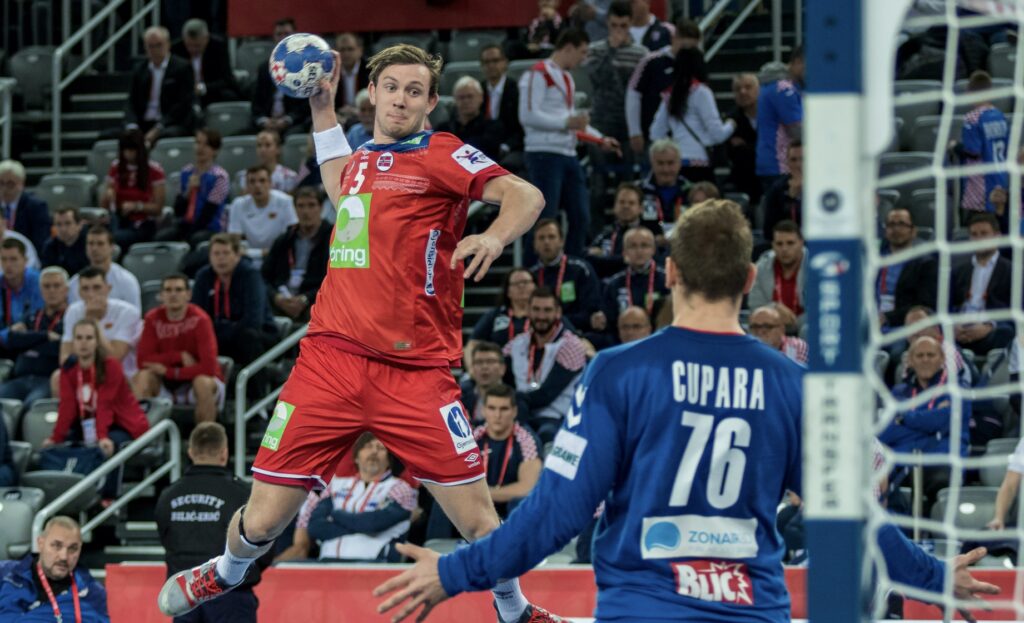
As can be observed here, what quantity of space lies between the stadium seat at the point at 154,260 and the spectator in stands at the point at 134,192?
71cm

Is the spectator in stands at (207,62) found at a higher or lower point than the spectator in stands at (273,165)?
higher

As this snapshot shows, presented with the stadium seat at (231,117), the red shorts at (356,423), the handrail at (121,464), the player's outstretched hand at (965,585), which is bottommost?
the handrail at (121,464)

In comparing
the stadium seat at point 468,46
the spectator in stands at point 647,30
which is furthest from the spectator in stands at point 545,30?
the spectator in stands at point 647,30

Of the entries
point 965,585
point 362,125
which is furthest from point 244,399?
point 965,585

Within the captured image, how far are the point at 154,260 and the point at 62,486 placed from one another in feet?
10.8

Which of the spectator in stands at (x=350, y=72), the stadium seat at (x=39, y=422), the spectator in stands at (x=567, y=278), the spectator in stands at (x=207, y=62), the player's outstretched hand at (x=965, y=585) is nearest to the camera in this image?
the player's outstretched hand at (x=965, y=585)

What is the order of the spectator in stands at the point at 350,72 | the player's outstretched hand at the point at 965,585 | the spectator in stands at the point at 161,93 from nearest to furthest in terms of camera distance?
the player's outstretched hand at the point at 965,585, the spectator in stands at the point at 350,72, the spectator in stands at the point at 161,93

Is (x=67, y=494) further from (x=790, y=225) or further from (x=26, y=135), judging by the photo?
(x=26, y=135)

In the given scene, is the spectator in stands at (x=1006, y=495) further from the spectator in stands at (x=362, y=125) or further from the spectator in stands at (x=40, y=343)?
the spectator in stands at (x=40, y=343)

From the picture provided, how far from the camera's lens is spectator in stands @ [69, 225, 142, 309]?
46.0 feet

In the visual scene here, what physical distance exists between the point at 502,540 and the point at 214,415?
29.5ft

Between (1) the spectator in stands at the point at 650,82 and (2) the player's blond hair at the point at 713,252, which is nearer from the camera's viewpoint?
(2) the player's blond hair at the point at 713,252

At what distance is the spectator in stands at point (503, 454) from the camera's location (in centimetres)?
1087

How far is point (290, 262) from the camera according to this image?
14.2 metres
